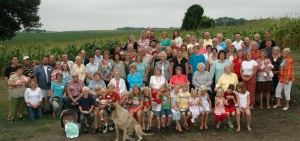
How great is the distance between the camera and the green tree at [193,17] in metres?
30.4

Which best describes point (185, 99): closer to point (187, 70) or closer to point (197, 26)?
point (187, 70)

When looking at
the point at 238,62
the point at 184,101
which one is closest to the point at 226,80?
the point at 238,62

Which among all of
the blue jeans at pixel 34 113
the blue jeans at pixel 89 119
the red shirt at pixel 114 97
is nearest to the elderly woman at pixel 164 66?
the red shirt at pixel 114 97

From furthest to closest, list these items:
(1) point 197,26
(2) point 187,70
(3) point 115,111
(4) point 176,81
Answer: (1) point 197,26 → (2) point 187,70 → (4) point 176,81 → (3) point 115,111

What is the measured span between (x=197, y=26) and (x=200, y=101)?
2247 centimetres

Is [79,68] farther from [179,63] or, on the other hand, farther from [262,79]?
[262,79]

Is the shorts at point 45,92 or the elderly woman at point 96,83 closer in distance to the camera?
the elderly woman at point 96,83

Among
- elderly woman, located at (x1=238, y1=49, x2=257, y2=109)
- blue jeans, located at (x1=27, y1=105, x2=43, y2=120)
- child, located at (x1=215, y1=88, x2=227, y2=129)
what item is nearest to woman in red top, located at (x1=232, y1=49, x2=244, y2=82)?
elderly woman, located at (x1=238, y1=49, x2=257, y2=109)

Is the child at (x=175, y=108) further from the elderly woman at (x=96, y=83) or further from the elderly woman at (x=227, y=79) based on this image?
the elderly woman at (x=96, y=83)

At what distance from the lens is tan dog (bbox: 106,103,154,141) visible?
7773 mm

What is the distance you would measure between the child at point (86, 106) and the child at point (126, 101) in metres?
0.78

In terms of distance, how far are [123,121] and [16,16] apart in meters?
30.4

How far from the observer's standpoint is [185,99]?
8578 mm

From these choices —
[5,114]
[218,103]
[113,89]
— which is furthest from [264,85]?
[5,114]
